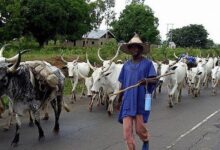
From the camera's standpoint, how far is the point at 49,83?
1020 centimetres

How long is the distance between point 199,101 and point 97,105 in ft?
14.3

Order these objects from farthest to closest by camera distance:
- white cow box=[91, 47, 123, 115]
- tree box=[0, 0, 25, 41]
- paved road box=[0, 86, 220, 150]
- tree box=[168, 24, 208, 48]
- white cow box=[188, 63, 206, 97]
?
tree box=[168, 24, 208, 48], tree box=[0, 0, 25, 41], white cow box=[188, 63, 206, 97], white cow box=[91, 47, 123, 115], paved road box=[0, 86, 220, 150]

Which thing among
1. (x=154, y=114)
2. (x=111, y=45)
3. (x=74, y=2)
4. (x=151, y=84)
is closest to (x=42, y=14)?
(x=74, y=2)

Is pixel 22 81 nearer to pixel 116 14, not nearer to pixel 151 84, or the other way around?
pixel 151 84

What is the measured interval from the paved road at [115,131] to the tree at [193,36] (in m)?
72.5

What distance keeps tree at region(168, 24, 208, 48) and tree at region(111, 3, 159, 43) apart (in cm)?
1432

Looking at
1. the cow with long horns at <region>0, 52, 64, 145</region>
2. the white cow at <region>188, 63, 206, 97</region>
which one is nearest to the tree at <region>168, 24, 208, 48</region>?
the white cow at <region>188, 63, 206, 97</region>

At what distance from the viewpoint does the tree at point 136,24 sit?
235 feet

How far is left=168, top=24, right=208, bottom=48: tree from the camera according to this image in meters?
87.0

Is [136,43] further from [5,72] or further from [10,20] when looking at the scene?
[10,20]

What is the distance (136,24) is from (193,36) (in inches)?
717

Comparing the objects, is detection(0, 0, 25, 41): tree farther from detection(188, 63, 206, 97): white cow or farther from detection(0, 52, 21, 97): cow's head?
detection(0, 52, 21, 97): cow's head

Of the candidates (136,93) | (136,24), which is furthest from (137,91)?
(136,24)

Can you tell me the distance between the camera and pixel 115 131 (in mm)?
11250
